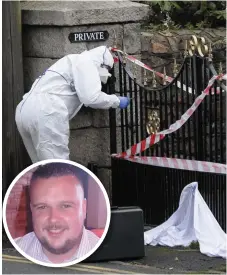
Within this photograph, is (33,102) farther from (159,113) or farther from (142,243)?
(142,243)

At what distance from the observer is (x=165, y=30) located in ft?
36.8

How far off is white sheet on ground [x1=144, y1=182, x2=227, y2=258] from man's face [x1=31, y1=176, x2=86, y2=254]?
45.2 inches

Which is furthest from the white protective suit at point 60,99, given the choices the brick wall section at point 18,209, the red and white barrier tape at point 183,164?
the brick wall section at point 18,209

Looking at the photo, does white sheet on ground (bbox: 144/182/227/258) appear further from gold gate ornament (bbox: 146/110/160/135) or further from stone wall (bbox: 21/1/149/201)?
stone wall (bbox: 21/1/149/201)

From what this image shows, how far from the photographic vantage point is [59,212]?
7.68 meters

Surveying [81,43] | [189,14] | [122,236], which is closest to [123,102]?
[81,43]

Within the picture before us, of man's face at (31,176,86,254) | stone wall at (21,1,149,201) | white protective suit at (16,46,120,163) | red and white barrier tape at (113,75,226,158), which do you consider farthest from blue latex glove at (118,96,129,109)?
man's face at (31,176,86,254)

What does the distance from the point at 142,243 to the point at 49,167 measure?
1051mm

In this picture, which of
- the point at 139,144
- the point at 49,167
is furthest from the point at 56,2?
the point at 49,167

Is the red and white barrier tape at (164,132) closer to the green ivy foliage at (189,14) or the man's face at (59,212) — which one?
the man's face at (59,212)

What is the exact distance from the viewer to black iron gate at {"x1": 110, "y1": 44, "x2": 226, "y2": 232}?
27.7ft

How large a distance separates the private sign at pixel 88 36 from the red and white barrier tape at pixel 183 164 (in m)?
1.21

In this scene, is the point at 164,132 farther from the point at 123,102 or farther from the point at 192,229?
the point at 192,229

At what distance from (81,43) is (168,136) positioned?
4.25 ft
